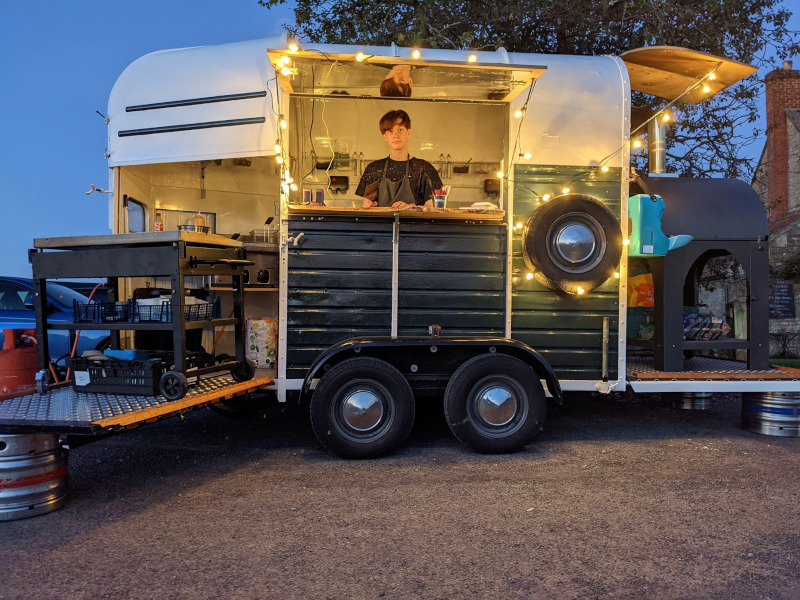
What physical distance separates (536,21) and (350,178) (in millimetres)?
4404

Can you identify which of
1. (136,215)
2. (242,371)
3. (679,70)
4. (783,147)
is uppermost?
(783,147)

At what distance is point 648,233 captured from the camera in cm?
508

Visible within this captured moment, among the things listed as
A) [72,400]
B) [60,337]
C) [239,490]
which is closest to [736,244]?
[239,490]

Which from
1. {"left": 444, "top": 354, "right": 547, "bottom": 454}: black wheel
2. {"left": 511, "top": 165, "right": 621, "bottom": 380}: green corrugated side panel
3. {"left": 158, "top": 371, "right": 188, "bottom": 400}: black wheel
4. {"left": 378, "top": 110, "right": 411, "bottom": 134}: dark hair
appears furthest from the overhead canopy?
{"left": 158, "top": 371, "right": 188, "bottom": 400}: black wheel

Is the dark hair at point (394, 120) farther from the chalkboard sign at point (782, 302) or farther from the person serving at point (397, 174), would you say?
the chalkboard sign at point (782, 302)

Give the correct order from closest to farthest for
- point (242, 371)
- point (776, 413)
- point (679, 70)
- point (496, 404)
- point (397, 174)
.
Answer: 1. point (496, 404)
2. point (242, 371)
3. point (776, 413)
4. point (679, 70)
5. point (397, 174)

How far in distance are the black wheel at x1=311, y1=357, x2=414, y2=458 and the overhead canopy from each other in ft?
12.3

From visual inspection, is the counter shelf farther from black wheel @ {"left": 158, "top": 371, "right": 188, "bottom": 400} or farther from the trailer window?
the trailer window

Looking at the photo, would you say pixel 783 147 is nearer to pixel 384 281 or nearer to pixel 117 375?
pixel 384 281

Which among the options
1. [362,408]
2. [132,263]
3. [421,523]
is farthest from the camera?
[362,408]

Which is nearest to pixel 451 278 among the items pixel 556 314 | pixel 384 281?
pixel 384 281

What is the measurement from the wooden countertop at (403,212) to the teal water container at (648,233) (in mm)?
1185

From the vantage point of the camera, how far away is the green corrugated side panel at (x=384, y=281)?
4934 mm

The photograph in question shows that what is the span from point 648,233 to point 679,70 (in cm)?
184
